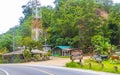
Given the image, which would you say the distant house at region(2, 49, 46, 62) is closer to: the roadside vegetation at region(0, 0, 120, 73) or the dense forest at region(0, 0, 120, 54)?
the roadside vegetation at region(0, 0, 120, 73)

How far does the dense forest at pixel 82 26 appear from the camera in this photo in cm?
7719

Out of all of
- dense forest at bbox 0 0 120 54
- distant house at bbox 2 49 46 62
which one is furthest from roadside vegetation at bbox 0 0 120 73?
distant house at bbox 2 49 46 62

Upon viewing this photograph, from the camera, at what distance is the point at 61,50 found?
280 feet

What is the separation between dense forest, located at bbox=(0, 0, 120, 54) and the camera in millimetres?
77188

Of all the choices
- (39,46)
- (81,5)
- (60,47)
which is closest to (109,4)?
(81,5)

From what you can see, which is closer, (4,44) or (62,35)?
(62,35)

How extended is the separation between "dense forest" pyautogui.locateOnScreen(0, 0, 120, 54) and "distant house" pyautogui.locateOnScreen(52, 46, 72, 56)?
1.43m

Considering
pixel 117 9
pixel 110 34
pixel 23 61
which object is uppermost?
pixel 117 9

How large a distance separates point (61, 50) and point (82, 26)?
953 cm

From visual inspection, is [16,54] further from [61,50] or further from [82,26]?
[82,26]

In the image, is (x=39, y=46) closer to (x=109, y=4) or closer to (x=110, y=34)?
(x=110, y=34)

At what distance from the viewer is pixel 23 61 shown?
2869 inches

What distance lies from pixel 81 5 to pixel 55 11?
13.1 m

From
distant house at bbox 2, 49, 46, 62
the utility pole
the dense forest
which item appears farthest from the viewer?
the utility pole
